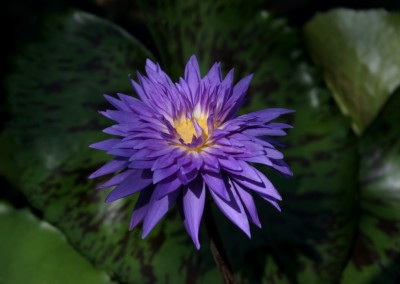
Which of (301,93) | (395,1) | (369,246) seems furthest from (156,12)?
(395,1)

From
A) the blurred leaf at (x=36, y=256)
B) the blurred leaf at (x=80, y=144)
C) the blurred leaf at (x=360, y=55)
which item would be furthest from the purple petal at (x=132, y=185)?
the blurred leaf at (x=360, y=55)

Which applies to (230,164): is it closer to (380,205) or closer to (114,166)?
(114,166)

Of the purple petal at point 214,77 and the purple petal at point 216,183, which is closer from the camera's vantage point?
the purple petal at point 216,183

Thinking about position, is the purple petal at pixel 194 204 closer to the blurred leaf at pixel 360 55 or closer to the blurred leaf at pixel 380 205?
the blurred leaf at pixel 380 205

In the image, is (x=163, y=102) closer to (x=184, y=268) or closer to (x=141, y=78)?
(x=141, y=78)

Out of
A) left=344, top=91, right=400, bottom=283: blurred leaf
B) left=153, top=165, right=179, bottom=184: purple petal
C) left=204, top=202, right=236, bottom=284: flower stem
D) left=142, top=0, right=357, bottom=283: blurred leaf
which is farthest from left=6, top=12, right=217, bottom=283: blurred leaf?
left=153, top=165, right=179, bottom=184: purple petal

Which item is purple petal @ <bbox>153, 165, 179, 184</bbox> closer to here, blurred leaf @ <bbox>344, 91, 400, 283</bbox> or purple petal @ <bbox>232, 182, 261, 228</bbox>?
purple petal @ <bbox>232, 182, 261, 228</bbox>

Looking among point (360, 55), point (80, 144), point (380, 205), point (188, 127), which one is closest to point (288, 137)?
point (380, 205)
